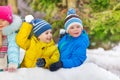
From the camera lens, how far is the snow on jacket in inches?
78.9

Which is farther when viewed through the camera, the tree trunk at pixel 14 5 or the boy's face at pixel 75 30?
the tree trunk at pixel 14 5

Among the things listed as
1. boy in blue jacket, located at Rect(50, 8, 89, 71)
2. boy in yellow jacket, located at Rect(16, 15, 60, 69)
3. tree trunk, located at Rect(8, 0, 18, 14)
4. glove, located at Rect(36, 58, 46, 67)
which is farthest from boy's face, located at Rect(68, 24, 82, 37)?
tree trunk, located at Rect(8, 0, 18, 14)

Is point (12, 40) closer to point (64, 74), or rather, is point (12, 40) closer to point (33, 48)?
point (33, 48)

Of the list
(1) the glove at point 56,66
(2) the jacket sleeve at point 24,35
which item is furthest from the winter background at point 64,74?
(2) the jacket sleeve at point 24,35

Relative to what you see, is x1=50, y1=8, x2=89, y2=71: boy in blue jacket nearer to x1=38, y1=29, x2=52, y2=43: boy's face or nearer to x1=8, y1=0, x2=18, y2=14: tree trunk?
x1=38, y1=29, x2=52, y2=43: boy's face

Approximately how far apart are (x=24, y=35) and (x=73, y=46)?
0.27 meters

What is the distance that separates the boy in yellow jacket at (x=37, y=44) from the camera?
2014 millimetres

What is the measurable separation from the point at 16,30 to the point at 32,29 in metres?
0.08

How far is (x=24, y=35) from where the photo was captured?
6.59 ft

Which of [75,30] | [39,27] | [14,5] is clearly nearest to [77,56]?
[75,30]

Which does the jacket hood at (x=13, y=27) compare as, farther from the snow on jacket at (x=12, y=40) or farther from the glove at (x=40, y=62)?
the glove at (x=40, y=62)

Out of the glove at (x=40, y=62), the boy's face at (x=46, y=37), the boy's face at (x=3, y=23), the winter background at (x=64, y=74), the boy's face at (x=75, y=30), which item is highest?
the boy's face at (x=3, y=23)

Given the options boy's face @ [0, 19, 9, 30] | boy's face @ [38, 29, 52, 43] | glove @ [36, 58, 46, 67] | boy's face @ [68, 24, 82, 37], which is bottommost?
glove @ [36, 58, 46, 67]

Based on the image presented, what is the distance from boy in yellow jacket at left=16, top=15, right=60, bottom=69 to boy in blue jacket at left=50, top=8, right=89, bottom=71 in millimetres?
43
